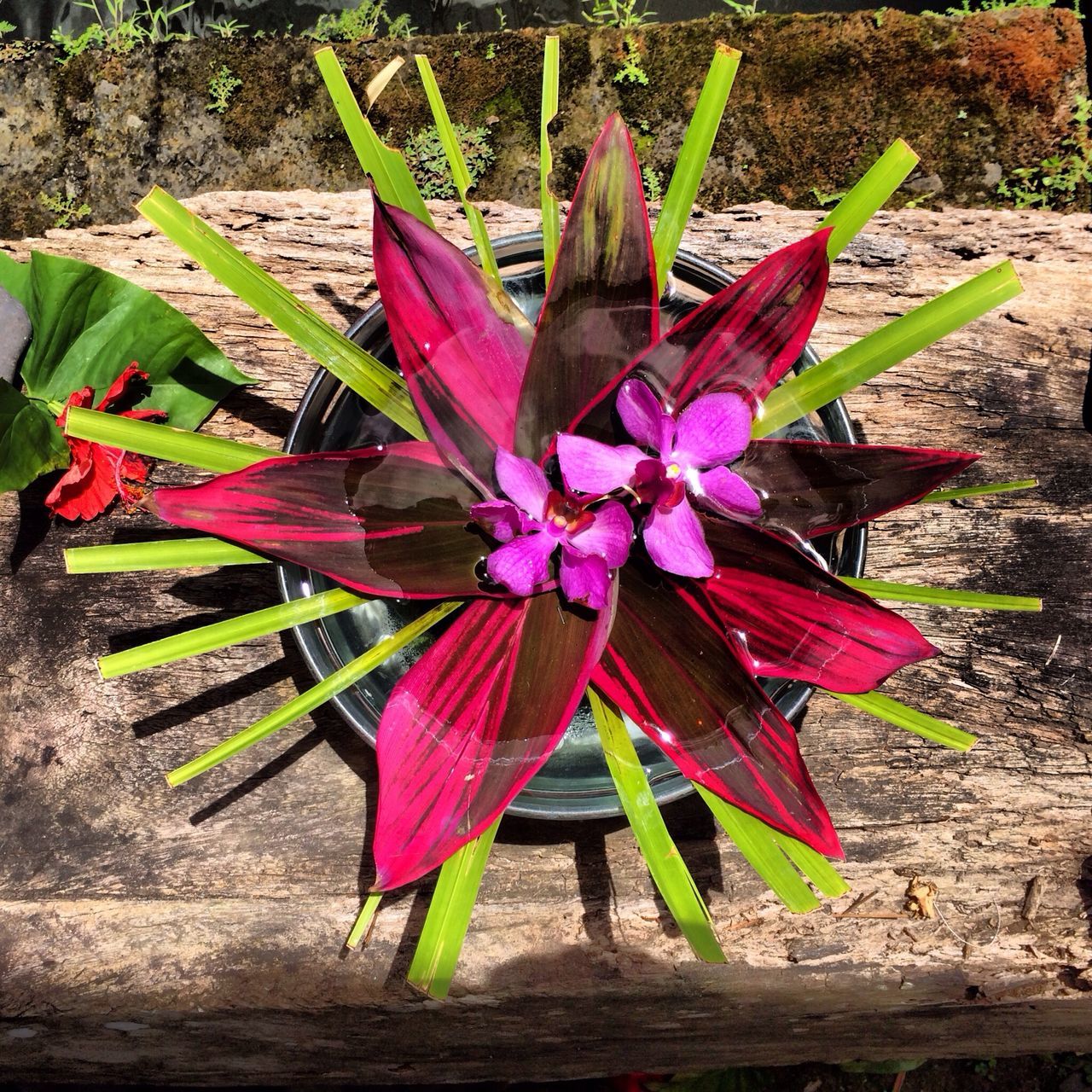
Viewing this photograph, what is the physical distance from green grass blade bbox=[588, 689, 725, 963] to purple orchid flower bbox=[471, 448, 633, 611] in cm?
16

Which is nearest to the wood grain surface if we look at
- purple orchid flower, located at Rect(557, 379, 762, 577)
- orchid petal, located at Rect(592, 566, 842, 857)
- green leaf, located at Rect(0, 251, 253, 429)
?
green leaf, located at Rect(0, 251, 253, 429)

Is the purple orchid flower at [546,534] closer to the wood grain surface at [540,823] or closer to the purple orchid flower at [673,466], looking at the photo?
the purple orchid flower at [673,466]

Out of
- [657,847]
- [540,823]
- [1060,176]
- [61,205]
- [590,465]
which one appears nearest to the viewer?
[590,465]

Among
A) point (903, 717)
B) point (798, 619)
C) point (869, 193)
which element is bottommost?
point (903, 717)

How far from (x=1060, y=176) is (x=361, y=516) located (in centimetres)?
127

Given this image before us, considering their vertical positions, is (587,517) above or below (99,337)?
Answer: below

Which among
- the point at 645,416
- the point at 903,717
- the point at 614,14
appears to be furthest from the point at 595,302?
the point at 614,14

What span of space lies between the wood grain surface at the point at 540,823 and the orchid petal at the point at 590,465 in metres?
0.55

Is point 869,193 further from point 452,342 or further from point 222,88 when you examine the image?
point 222,88

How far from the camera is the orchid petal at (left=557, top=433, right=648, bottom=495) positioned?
26.0 inches

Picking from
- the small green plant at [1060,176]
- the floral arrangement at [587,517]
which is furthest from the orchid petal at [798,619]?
the small green plant at [1060,176]

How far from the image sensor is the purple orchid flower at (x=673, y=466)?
665 millimetres

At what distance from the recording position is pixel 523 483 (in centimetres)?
68

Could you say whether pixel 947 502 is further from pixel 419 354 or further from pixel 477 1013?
pixel 477 1013
